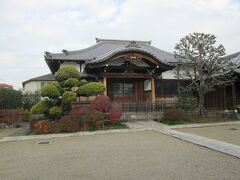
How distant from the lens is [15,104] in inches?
644

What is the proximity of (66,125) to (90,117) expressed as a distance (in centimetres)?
129

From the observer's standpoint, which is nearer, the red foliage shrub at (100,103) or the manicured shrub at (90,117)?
the manicured shrub at (90,117)

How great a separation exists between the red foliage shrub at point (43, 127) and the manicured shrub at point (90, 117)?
1.59 meters

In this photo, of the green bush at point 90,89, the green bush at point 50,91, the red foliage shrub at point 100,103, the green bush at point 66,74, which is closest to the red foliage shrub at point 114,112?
the red foliage shrub at point 100,103

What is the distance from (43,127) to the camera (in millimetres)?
11070

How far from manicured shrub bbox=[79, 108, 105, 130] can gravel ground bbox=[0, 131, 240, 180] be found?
12.1ft

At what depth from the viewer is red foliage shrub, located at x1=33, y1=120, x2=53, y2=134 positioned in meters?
11.1

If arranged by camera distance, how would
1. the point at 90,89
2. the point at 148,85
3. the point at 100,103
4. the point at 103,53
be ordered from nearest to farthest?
1. the point at 100,103
2. the point at 90,89
3. the point at 148,85
4. the point at 103,53

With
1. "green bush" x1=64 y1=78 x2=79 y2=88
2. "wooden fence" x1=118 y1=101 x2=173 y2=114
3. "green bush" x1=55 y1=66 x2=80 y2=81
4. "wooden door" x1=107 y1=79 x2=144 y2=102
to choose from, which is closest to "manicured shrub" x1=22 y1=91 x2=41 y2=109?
"wooden door" x1=107 y1=79 x2=144 y2=102

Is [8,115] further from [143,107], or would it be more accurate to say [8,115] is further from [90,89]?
[143,107]

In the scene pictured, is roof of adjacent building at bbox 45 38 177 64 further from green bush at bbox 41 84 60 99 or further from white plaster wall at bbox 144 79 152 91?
green bush at bbox 41 84 60 99

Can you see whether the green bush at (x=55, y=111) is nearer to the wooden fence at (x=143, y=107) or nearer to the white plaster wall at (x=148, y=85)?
the wooden fence at (x=143, y=107)

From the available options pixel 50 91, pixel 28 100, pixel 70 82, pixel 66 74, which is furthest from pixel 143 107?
pixel 28 100

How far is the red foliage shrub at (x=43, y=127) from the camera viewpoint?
36.3ft
